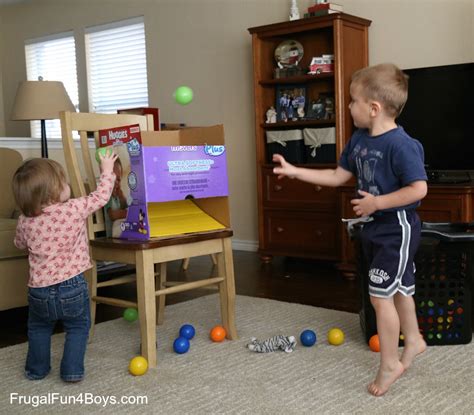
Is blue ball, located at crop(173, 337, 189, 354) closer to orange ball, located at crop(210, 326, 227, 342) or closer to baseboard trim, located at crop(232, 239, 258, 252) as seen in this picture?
orange ball, located at crop(210, 326, 227, 342)

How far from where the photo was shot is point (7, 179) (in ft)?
12.2

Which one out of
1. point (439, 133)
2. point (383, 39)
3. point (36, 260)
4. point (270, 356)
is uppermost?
point (383, 39)

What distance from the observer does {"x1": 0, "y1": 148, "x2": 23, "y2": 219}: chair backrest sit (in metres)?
3.59

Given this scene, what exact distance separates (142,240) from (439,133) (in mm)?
2192

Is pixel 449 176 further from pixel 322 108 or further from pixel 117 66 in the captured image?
pixel 117 66

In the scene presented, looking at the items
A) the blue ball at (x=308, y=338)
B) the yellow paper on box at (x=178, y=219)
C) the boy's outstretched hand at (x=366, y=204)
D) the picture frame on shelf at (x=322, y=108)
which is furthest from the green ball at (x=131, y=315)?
the picture frame on shelf at (x=322, y=108)

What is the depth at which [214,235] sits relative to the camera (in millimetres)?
2469

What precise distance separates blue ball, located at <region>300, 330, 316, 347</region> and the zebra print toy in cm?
4

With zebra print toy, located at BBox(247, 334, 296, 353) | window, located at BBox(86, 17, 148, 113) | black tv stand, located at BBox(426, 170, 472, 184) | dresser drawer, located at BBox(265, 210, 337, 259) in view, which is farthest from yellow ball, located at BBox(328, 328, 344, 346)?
window, located at BBox(86, 17, 148, 113)

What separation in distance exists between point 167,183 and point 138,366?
26.2 inches

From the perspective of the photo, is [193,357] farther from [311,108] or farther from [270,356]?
[311,108]

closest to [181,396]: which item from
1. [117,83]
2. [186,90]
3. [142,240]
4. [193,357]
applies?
[193,357]

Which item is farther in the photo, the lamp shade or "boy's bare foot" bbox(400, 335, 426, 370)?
the lamp shade

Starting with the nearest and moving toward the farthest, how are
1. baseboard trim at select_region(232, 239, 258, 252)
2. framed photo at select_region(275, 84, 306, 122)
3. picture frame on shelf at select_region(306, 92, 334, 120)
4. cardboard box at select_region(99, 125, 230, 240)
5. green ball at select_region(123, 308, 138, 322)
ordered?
cardboard box at select_region(99, 125, 230, 240) < green ball at select_region(123, 308, 138, 322) < picture frame on shelf at select_region(306, 92, 334, 120) < framed photo at select_region(275, 84, 306, 122) < baseboard trim at select_region(232, 239, 258, 252)
